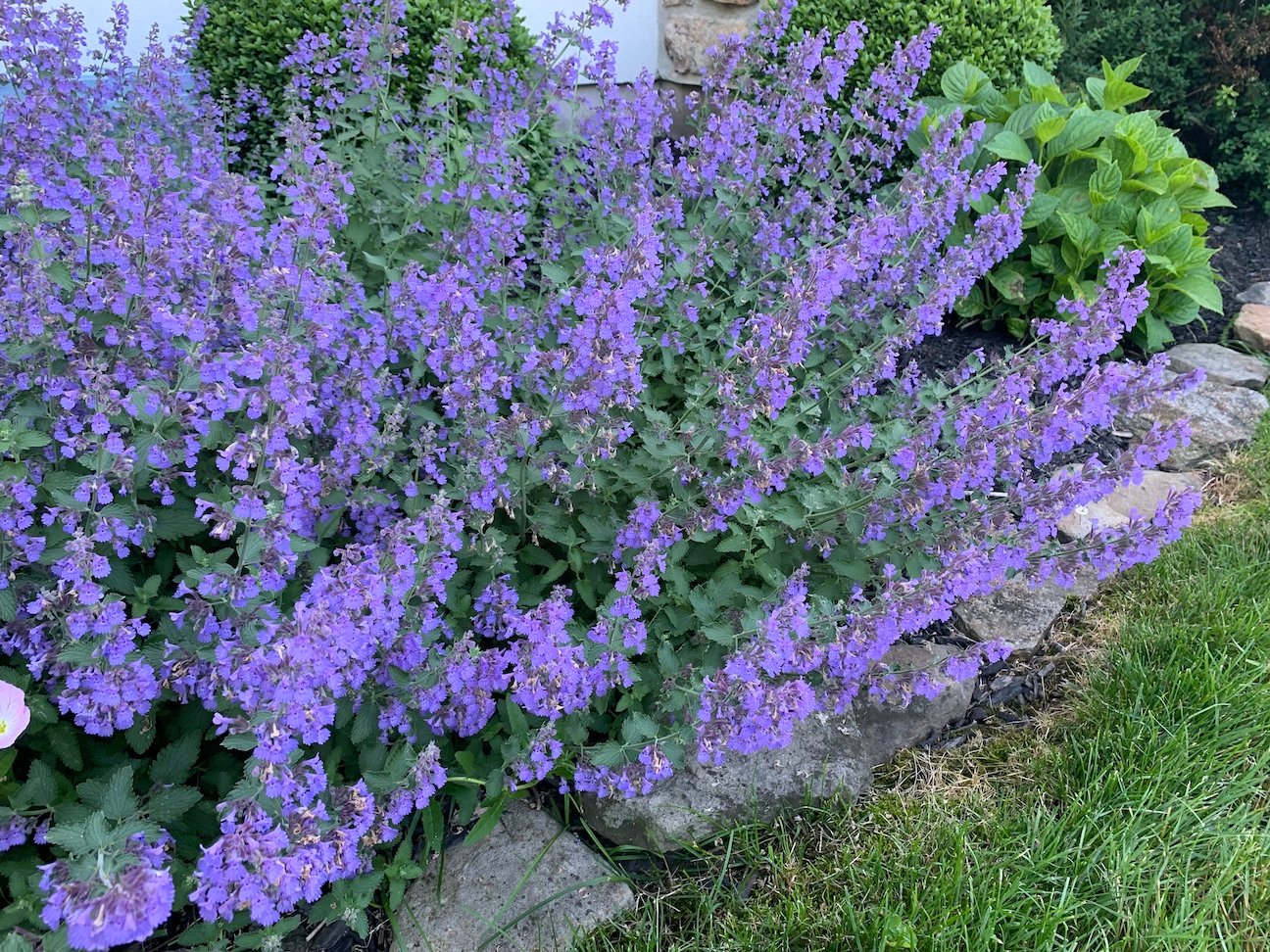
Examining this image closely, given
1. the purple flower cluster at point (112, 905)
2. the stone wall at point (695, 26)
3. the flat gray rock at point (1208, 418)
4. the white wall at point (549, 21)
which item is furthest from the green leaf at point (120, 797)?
the stone wall at point (695, 26)

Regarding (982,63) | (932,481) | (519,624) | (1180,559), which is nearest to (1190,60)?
(982,63)

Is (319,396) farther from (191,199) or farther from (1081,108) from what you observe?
(1081,108)

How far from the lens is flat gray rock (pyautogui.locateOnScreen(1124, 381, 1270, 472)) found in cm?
409

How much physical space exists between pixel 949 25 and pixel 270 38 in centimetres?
354

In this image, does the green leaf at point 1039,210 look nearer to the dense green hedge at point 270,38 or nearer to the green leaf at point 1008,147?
the green leaf at point 1008,147

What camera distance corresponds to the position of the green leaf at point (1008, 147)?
4.25m

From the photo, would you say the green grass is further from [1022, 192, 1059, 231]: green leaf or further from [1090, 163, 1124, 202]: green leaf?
[1090, 163, 1124, 202]: green leaf

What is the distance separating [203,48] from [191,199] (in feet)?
9.58

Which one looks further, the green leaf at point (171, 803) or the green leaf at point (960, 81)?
the green leaf at point (960, 81)

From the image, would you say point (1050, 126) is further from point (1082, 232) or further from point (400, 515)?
point (400, 515)

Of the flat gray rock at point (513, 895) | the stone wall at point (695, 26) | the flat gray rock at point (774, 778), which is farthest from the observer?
the stone wall at point (695, 26)

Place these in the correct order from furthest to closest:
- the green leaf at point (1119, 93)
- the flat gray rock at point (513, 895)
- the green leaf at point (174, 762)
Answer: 1. the green leaf at point (1119, 93)
2. the flat gray rock at point (513, 895)
3. the green leaf at point (174, 762)

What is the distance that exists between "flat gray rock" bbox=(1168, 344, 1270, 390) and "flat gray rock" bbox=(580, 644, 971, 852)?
2815 millimetres

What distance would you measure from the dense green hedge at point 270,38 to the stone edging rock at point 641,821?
3.65 metres
